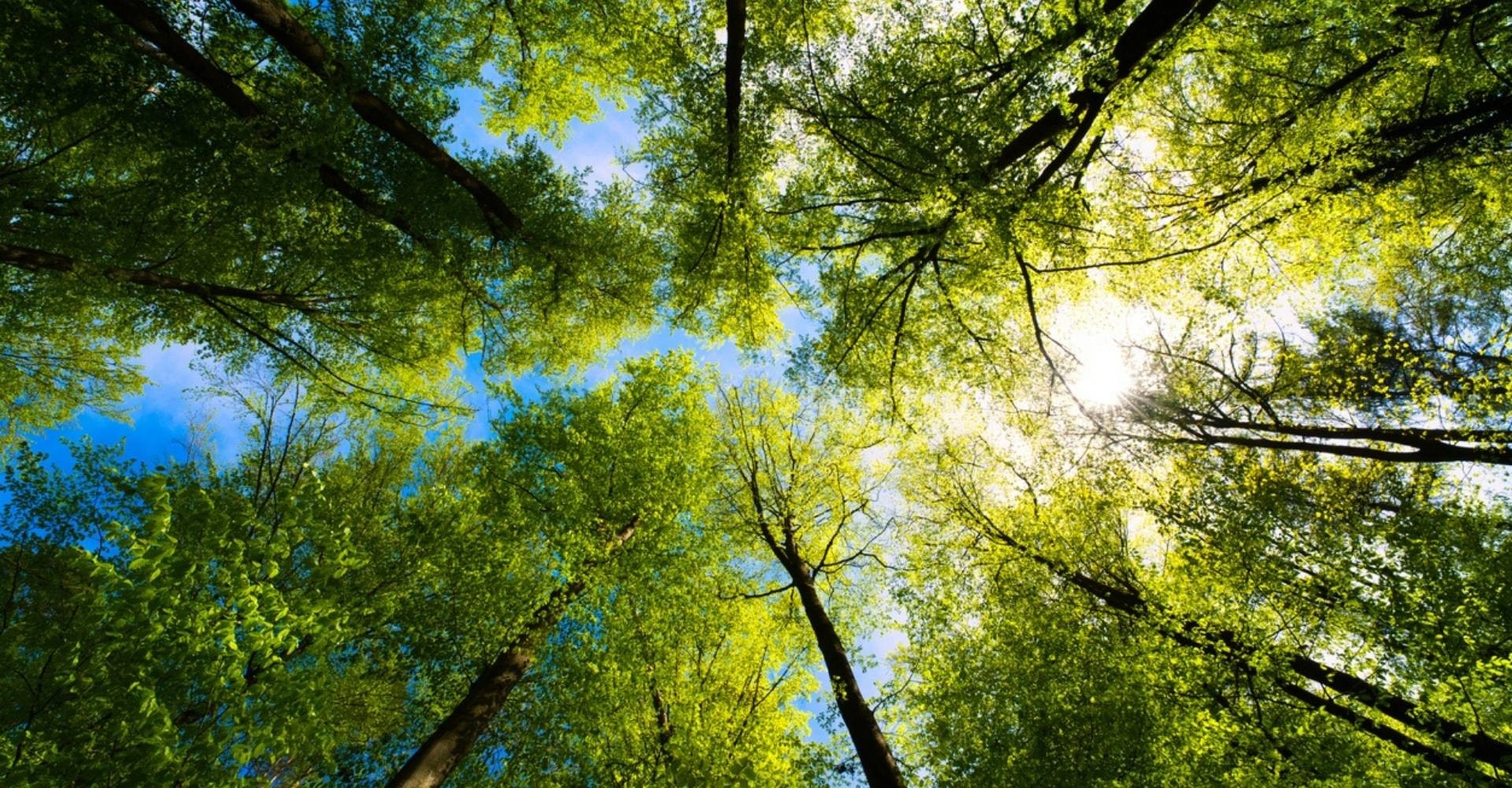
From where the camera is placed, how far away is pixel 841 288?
410 inches

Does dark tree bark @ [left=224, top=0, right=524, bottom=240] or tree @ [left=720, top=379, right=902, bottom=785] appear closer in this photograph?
dark tree bark @ [left=224, top=0, right=524, bottom=240]

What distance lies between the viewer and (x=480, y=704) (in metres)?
7.13

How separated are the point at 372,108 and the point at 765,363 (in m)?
7.94

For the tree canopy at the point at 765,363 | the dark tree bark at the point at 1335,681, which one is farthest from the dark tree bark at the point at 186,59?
the dark tree bark at the point at 1335,681

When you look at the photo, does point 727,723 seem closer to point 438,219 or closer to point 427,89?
point 438,219

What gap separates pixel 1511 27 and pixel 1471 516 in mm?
6878

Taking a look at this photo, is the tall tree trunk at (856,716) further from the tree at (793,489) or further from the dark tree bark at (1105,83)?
the dark tree bark at (1105,83)

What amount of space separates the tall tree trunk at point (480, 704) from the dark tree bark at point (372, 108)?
21.1 ft

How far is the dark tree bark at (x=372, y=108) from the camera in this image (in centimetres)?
655

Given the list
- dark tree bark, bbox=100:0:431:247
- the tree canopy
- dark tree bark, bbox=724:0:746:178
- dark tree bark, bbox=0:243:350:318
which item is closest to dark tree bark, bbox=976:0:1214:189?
the tree canopy

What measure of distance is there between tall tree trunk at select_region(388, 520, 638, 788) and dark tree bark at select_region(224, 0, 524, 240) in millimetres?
6433

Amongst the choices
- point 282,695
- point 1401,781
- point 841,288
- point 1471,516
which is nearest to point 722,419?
point 841,288

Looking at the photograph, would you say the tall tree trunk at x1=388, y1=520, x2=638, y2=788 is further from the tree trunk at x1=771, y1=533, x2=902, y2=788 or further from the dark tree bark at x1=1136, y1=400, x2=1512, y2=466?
the dark tree bark at x1=1136, y1=400, x2=1512, y2=466

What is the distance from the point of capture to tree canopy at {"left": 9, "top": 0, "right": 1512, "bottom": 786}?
6.20m
